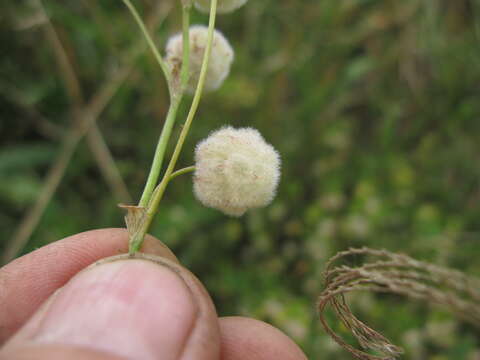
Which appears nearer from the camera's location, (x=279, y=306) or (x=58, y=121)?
(x=279, y=306)

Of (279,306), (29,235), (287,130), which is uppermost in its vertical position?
(287,130)

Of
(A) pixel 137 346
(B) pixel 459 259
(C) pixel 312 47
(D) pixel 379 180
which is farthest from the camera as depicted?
(C) pixel 312 47

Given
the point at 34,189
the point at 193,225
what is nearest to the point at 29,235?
the point at 34,189

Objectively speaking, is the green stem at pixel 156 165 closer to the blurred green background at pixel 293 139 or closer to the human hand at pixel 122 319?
the human hand at pixel 122 319

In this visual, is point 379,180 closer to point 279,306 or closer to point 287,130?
point 287,130

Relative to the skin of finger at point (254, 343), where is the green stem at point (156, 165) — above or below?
above

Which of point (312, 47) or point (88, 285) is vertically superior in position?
point (312, 47)

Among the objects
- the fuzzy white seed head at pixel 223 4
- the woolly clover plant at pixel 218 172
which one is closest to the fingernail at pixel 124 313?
the woolly clover plant at pixel 218 172
